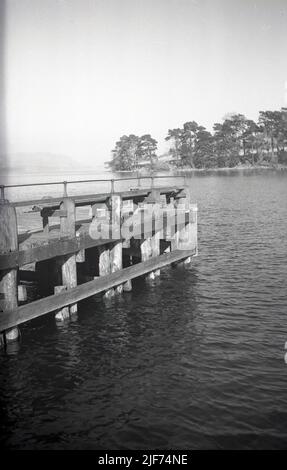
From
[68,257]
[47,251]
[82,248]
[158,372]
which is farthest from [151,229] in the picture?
[158,372]

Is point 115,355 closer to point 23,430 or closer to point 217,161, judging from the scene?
point 23,430

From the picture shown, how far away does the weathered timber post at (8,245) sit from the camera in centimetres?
1203

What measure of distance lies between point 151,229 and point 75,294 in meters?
5.67

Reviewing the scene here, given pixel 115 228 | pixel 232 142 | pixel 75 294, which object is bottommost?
pixel 75 294

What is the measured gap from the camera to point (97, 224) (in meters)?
17.1

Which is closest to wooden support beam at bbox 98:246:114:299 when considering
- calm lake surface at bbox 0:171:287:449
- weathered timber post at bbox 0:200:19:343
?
calm lake surface at bbox 0:171:287:449

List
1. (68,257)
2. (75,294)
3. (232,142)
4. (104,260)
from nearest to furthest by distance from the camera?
(75,294) → (68,257) → (104,260) → (232,142)

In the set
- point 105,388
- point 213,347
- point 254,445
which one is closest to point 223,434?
point 254,445

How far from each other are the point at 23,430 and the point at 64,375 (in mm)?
2294

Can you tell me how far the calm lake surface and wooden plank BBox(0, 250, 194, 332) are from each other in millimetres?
853

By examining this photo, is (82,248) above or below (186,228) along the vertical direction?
above

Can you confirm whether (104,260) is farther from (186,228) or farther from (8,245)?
(186,228)

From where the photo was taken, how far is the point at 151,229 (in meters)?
19.2

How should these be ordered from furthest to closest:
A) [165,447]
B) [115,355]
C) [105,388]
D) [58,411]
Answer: [115,355]
[105,388]
[58,411]
[165,447]
